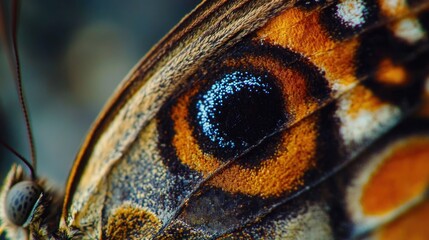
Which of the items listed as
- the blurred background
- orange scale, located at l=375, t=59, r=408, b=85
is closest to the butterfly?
orange scale, located at l=375, t=59, r=408, b=85

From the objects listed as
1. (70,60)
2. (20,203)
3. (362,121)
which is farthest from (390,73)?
(70,60)

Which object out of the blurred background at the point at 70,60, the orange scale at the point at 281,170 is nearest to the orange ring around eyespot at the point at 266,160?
the orange scale at the point at 281,170

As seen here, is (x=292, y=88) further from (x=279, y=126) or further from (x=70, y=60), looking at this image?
(x=70, y=60)

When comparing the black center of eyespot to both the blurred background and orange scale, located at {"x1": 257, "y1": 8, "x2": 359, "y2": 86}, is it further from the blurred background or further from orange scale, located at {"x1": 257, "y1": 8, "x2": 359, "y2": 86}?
the blurred background

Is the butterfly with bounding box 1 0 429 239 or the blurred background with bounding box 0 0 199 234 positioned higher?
the blurred background with bounding box 0 0 199 234

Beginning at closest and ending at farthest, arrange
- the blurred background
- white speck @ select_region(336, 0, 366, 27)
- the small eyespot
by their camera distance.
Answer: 1. white speck @ select_region(336, 0, 366, 27)
2. the small eyespot
3. the blurred background

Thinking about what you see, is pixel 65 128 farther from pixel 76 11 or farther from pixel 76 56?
pixel 76 11

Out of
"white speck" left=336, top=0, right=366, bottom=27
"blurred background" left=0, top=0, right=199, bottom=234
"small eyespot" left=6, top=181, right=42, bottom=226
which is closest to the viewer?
"white speck" left=336, top=0, right=366, bottom=27

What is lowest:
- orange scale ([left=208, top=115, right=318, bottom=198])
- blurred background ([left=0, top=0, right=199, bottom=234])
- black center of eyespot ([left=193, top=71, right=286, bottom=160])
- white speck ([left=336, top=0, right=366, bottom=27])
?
orange scale ([left=208, top=115, right=318, bottom=198])
